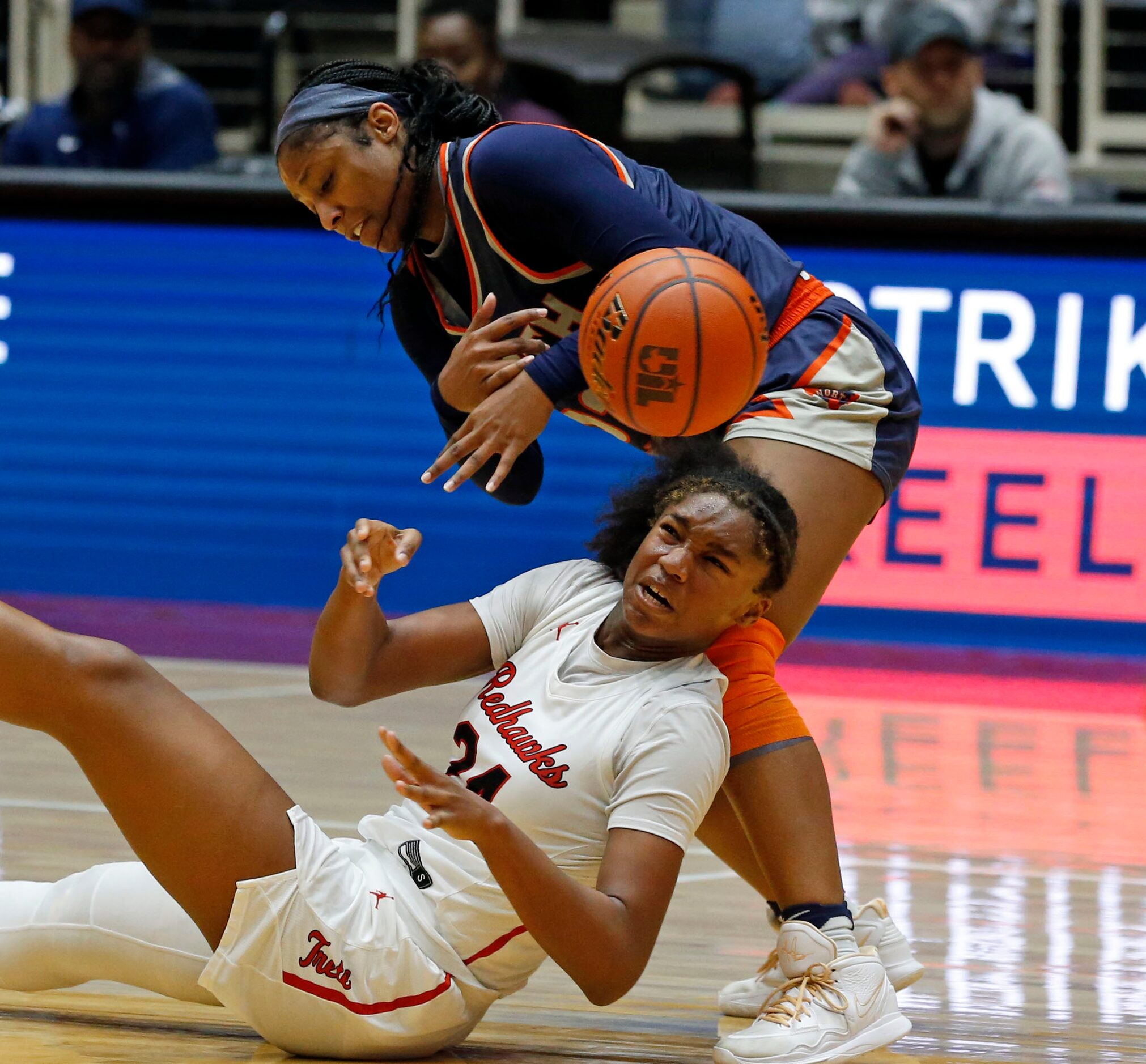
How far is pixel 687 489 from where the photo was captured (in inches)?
107

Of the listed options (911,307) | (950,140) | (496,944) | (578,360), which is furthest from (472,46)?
(496,944)

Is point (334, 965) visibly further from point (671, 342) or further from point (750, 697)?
point (671, 342)

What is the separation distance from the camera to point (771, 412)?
301 centimetres

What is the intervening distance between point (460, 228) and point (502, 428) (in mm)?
402

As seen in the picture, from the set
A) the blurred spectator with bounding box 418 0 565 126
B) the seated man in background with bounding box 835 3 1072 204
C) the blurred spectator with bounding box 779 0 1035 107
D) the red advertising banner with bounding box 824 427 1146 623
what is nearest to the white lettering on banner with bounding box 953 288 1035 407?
the red advertising banner with bounding box 824 427 1146 623

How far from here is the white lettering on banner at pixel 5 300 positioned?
711cm

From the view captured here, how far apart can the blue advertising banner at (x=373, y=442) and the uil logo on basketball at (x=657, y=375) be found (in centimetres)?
386

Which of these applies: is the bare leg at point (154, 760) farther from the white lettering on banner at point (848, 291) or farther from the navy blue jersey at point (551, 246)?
the white lettering on banner at point (848, 291)

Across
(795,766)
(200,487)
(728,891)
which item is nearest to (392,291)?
(795,766)

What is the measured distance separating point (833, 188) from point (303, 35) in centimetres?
295

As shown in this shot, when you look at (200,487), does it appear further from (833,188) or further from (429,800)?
(429,800)

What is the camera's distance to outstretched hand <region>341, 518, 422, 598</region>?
255 centimetres

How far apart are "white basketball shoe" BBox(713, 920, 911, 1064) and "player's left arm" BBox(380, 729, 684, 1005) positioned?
35cm

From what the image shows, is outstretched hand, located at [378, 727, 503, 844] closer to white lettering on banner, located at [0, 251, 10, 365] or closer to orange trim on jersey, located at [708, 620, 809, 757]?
orange trim on jersey, located at [708, 620, 809, 757]
